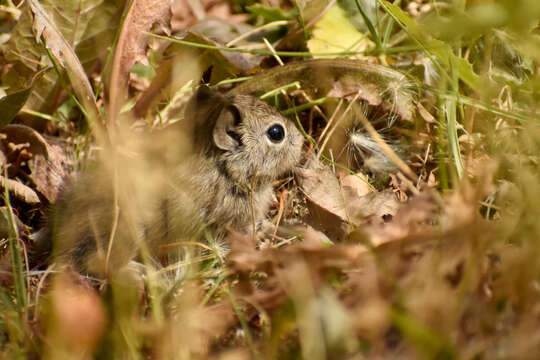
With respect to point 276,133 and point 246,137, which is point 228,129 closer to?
point 246,137

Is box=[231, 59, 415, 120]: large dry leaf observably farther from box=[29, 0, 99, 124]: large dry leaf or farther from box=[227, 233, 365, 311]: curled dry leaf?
box=[227, 233, 365, 311]: curled dry leaf

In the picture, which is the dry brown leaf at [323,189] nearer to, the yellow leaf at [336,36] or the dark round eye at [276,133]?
the dark round eye at [276,133]


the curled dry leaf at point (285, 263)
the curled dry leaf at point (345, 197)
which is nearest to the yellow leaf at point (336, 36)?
the curled dry leaf at point (345, 197)

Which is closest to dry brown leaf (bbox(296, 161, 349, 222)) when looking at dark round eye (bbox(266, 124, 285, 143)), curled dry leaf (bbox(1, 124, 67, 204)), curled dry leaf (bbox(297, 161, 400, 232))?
curled dry leaf (bbox(297, 161, 400, 232))

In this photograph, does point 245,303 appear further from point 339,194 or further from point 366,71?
point 366,71

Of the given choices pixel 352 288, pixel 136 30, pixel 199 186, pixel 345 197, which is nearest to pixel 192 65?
pixel 136 30

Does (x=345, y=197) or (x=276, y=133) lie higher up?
(x=276, y=133)
